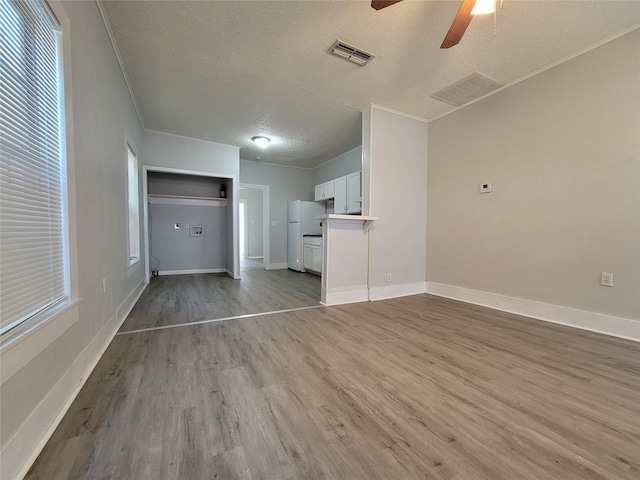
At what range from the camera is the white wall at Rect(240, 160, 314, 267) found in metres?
6.01

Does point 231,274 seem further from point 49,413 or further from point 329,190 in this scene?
point 49,413

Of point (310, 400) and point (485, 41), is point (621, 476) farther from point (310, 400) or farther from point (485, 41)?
point (485, 41)

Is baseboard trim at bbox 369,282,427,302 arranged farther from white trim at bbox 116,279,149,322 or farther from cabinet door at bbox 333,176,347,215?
white trim at bbox 116,279,149,322

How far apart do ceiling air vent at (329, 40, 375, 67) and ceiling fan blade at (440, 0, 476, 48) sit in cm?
74

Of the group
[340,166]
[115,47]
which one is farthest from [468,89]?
[115,47]

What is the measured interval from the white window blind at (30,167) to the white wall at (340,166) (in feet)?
14.7

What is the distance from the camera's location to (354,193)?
471cm

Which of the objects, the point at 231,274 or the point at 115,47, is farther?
the point at 231,274

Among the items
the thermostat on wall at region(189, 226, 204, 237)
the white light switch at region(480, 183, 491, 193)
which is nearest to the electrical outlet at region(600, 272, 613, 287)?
the white light switch at region(480, 183, 491, 193)

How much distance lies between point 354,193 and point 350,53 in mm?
2575

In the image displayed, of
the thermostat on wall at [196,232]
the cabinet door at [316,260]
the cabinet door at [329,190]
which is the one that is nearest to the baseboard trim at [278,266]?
the cabinet door at [316,260]

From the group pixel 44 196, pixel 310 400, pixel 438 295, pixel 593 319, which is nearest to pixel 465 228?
pixel 438 295

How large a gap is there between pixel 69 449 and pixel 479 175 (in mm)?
4087

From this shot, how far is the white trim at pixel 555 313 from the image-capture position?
2.16m
